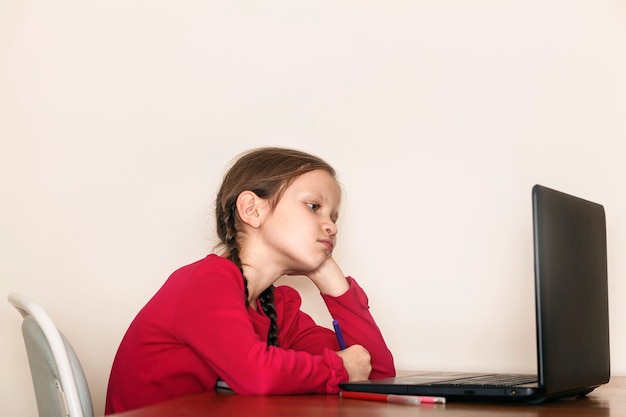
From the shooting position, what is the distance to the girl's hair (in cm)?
151

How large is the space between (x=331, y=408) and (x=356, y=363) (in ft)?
1.12

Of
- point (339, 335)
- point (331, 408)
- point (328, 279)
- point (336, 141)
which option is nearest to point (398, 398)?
point (331, 408)

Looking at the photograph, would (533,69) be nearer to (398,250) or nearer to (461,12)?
(461,12)

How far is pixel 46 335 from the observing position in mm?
1121

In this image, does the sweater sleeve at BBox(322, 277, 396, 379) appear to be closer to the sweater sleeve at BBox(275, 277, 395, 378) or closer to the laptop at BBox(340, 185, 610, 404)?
the sweater sleeve at BBox(275, 277, 395, 378)

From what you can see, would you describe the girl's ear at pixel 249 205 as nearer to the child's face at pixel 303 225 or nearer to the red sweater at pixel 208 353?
the child's face at pixel 303 225

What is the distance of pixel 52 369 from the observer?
1152 millimetres

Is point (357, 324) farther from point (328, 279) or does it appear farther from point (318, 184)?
point (318, 184)

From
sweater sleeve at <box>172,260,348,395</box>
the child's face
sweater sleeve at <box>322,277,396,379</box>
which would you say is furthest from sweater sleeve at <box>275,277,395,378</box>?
sweater sleeve at <box>172,260,348,395</box>

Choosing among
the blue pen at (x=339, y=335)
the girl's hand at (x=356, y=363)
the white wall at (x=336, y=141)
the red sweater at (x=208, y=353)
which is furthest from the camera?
the white wall at (x=336, y=141)

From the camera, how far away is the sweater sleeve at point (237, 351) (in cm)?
114

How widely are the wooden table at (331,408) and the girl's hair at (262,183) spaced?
40 cm

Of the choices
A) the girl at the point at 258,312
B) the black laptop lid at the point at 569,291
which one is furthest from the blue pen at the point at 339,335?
the black laptop lid at the point at 569,291

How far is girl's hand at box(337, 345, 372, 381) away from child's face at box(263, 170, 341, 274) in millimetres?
221
